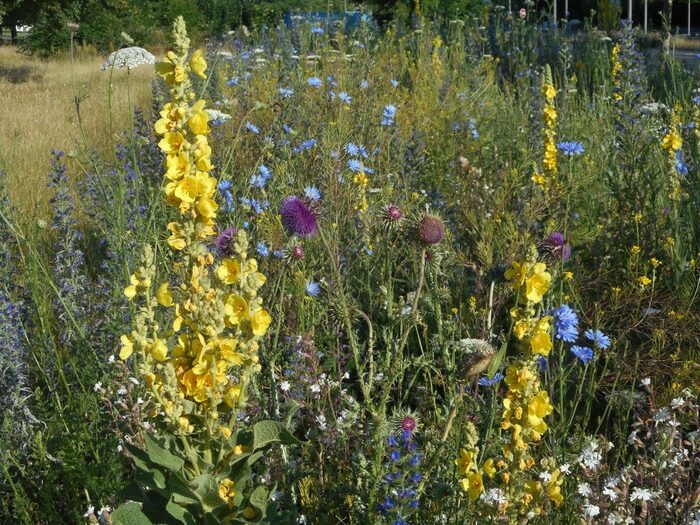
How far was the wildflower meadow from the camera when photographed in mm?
1518

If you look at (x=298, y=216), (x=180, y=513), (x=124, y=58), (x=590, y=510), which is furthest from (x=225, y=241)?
(x=124, y=58)

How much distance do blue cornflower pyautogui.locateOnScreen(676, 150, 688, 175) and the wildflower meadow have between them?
6cm

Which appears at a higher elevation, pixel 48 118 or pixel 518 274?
pixel 518 274

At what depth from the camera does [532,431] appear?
153 cm

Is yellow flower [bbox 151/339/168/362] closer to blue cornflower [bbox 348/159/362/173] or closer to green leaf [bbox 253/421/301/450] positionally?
green leaf [bbox 253/421/301/450]

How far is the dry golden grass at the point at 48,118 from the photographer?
5.13 meters

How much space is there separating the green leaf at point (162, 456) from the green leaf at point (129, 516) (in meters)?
0.15

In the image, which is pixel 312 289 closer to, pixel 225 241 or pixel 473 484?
pixel 225 241

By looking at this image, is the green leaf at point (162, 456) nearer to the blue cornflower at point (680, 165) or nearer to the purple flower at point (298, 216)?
the purple flower at point (298, 216)

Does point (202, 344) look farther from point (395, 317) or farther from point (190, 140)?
point (395, 317)

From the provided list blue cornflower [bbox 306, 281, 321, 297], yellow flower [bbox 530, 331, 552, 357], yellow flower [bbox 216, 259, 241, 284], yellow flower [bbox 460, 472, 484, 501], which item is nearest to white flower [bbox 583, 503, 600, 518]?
yellow flower [bbox 460, 472, 484, 501]

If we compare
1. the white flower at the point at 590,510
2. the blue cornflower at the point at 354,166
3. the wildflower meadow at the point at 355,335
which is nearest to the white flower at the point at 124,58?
the wildflower meadow at the point at 355,335

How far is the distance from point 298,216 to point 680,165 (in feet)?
6.10

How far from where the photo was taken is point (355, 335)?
247cm
